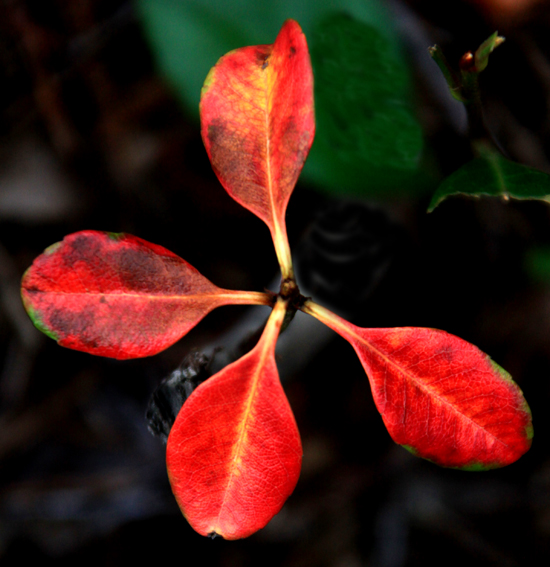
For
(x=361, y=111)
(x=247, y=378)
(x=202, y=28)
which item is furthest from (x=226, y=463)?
(x=202, y=28)

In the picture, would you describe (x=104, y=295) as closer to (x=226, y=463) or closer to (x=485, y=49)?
(x=226, y=463)

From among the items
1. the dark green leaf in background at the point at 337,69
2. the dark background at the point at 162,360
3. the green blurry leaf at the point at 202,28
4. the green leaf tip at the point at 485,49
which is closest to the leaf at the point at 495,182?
the green leaf tip at the point at 485,49

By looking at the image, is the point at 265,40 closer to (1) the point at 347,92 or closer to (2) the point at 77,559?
(1) the point at 347,92

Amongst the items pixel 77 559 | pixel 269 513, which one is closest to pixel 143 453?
pixel 77 559

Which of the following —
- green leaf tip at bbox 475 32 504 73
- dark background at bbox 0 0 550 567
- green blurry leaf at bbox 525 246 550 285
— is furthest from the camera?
dark background at bbox 0 0 550 567

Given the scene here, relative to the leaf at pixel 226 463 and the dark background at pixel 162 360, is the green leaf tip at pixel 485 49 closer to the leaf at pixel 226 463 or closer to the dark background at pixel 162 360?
the leaf at pixel 226 463

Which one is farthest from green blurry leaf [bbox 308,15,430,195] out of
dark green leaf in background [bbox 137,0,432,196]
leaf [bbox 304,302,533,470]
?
leaf [bbox 304,302,533,470]

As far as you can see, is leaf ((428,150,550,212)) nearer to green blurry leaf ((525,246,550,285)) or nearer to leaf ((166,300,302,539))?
leaf ((166,300,302,539))
